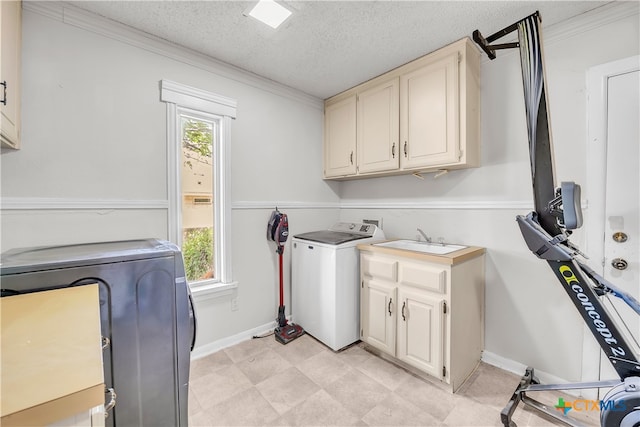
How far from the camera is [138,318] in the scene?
45.0 inches

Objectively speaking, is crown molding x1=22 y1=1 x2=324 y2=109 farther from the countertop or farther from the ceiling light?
the countertop

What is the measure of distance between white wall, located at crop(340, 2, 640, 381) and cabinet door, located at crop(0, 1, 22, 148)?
280cm

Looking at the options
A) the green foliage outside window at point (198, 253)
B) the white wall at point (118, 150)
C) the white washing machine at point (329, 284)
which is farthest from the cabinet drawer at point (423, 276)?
the green foliage outside window at point (198, 253)

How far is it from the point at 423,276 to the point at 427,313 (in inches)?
10.3

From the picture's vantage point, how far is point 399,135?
7.91 ft

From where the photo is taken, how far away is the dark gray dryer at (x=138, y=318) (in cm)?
103

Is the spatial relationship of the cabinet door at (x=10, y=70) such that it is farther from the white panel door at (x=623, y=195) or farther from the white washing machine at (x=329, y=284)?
the white panel door at (x=623, y=195)

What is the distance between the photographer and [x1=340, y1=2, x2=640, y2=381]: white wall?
179 centimetres

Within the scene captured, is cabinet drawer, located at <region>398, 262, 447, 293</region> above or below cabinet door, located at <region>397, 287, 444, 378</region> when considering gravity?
above

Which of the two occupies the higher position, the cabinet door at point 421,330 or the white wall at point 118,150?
the white wall at point 118,150

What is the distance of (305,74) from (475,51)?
4.65ft

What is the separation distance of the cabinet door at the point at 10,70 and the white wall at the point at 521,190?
2795 millimetres

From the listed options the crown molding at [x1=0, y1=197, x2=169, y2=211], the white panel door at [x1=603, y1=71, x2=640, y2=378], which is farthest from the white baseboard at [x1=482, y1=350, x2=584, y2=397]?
the crown molding at [x1=0, y1=197, x2=169, y2=211]

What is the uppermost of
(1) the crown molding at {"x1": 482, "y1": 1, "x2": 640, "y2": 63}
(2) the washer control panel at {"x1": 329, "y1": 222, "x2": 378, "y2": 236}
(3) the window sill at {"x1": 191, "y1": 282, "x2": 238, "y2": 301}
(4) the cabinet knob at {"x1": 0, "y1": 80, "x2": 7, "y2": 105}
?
(1) the crown molding at {"x1": 482, "y1": 1, "x2": 640, "y2": 63}
